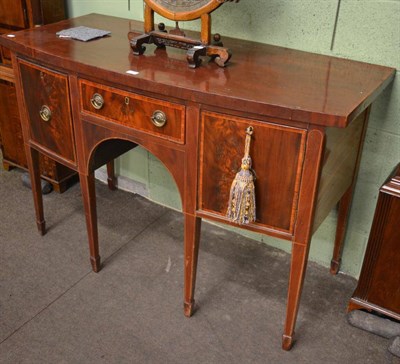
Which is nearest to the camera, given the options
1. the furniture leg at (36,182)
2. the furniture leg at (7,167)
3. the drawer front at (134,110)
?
the drawer front at (134,110)

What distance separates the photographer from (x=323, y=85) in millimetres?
1461

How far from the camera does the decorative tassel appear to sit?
4.63 ft

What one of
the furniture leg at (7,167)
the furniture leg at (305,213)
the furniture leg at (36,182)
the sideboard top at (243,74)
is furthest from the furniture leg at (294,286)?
the furniture leg at (7,167)

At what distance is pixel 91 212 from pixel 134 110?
0.54 metres

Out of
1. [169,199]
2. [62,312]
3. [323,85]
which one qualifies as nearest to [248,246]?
[169,199]

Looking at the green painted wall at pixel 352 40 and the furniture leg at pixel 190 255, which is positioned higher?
the green painted wall at pixel 352 40

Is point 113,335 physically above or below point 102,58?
below

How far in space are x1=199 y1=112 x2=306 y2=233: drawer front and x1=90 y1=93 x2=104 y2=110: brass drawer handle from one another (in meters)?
0.39

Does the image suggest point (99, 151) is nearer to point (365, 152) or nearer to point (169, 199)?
point (169, 199)

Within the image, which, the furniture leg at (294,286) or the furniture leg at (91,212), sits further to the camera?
the furniture leg at (91,212)

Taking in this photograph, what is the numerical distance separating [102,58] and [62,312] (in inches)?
37.0

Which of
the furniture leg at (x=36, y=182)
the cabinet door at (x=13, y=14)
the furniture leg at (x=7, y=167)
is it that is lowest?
the furniture leg at (x=7, y=167)

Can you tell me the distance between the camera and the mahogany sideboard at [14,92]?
2.21 m

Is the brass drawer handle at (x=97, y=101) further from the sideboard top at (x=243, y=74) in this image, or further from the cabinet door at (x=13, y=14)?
the cabinet door at (x=13, y=14)
